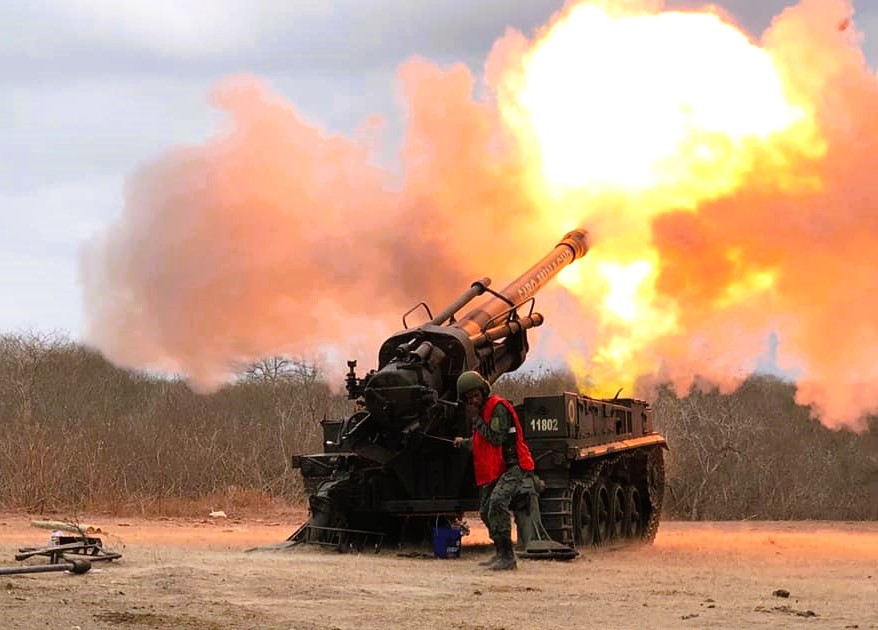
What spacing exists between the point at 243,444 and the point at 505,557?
53.9 feet

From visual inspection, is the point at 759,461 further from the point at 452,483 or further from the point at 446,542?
the point at 446,542

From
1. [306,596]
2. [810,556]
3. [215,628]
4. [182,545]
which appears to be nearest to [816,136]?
[810,556]

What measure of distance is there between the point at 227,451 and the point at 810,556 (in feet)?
49.5

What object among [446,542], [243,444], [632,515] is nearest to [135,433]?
[243,444]

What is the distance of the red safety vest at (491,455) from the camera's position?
13273mm

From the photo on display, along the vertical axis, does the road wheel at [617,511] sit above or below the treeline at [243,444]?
below

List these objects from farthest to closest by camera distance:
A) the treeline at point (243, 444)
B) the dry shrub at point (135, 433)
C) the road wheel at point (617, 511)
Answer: the treeline at point (243, 444) < the dry shrub at point (135, 433) < the road wheel at point (617, 511)

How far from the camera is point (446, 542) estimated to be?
582 inches

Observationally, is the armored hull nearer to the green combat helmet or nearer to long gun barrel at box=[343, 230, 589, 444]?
long gun barrel at box=[343, 230, 589, 444]

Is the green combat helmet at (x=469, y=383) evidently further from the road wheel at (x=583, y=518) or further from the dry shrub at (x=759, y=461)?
the dry shrub at (x=759, y=461)

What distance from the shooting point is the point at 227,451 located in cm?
2778

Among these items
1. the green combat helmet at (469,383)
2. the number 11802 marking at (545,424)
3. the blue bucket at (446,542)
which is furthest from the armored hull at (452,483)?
the green combat helmet at (469,383)

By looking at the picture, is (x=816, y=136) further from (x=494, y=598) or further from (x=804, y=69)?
(x=494, y=598)

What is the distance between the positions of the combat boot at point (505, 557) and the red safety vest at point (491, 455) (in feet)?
2.43
